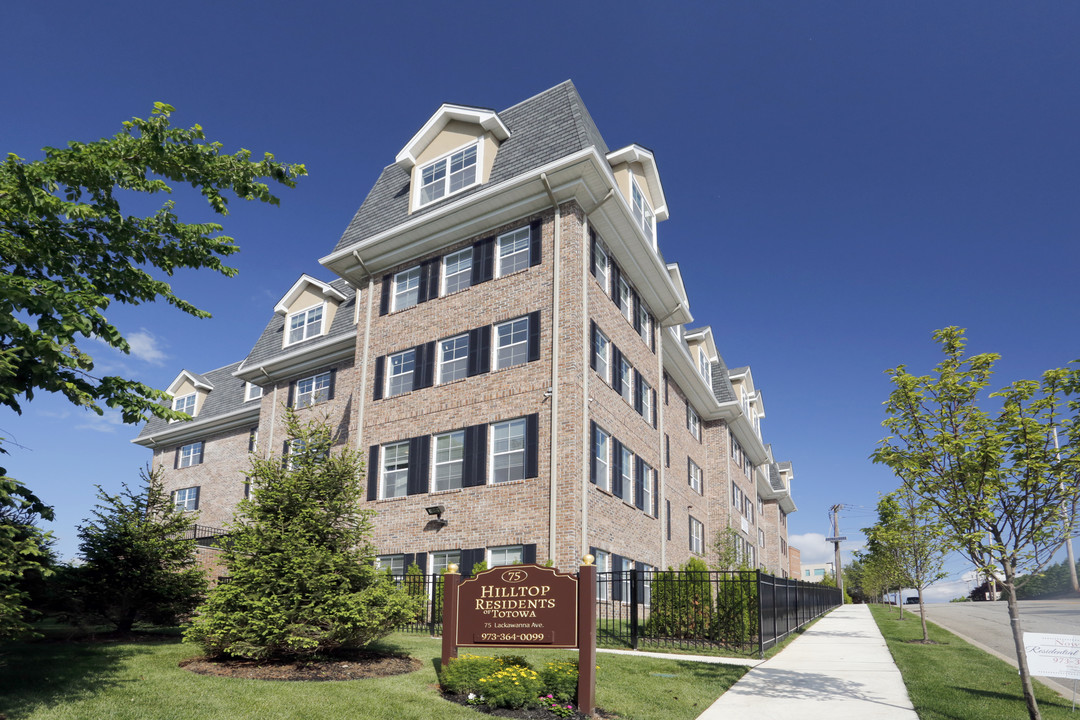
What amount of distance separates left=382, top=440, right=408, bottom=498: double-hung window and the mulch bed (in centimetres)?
882

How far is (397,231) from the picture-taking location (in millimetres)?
21000

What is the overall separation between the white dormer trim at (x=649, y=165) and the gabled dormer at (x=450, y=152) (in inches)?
130

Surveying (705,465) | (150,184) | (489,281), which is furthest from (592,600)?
(705,465)

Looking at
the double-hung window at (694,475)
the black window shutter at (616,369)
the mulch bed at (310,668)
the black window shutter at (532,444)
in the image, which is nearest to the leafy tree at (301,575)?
the mulch bed at (310,668)

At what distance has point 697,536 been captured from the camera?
101ft

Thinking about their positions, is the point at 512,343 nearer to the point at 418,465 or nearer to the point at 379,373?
the point at 418,465

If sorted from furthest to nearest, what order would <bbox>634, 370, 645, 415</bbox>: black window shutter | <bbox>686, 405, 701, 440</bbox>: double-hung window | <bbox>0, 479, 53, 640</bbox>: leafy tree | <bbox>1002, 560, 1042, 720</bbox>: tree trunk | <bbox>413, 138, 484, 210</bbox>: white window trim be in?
<bbox>686, 405, 701, 440</bbox>: double-hung window
<bbox>634, 370, 645, 415</bbox>: black window shutter
<bbox>413, 138, 484, 210</bbox>: white window trim
<bbox>1002, 560, 1042, 720</bbox>: tree trunk
<bbox>0, 479, 53, 640</bbox>: leafy tree

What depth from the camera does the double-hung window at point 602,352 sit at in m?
19.1

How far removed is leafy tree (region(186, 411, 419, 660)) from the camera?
10.5m

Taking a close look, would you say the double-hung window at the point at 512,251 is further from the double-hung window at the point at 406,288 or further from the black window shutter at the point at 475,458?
the black window shutter at the point at 475,458

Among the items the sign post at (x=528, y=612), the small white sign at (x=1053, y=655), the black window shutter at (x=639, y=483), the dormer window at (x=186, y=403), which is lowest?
the small white sign at (x=1053, y=655)

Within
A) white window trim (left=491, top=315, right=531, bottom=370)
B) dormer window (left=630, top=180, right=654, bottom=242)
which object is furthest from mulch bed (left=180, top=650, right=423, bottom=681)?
dormer window (left=630, top=180, right=654, bottom=242)

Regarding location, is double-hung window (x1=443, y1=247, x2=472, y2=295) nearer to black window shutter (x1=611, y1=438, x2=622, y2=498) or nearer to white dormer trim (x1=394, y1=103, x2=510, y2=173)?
white dormer trim (x1=394, y1=103, x2=510, y2=173)

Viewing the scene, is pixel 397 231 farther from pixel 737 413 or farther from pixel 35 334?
pixel 737 413
